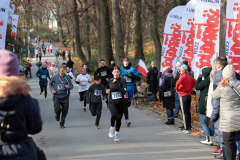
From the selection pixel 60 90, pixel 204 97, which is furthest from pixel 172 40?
pixel 204 97

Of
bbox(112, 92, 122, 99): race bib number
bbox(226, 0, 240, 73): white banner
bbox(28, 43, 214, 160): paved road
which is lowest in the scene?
bbox(28, 43, 214, 160): paved road

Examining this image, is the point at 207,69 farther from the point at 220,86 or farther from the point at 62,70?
the point at 62,70

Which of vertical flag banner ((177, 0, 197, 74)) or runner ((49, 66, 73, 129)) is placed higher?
vertical flag banner ((177, 0, 197, 74))

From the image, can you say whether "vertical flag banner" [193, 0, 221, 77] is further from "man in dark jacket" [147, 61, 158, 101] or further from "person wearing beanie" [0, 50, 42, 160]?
"person wearing beanie" [0, 50, 42, 160]

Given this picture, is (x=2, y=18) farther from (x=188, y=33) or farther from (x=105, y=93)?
(x=188, y=33)

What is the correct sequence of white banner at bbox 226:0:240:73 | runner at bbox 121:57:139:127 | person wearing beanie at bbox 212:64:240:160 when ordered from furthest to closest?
runner at bbox 121:57:139:127, white banner at bbox 226:0:240:73, person wearing beanie at bbox 212:64:240:160

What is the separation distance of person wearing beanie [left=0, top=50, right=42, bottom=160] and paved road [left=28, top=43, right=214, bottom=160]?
358 cm

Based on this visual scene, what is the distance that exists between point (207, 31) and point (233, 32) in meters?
1.93

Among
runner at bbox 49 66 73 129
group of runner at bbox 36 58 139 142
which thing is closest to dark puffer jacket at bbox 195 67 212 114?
group of runner at bbox 36 58 139 142

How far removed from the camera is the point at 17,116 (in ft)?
8.71

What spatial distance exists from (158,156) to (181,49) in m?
7.01

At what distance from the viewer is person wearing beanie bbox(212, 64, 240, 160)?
15.8ft

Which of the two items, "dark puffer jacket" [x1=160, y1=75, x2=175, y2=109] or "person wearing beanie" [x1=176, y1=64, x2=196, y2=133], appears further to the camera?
"dark puffer jacket" [x1=160, y1=75, x2=175, y2=109]

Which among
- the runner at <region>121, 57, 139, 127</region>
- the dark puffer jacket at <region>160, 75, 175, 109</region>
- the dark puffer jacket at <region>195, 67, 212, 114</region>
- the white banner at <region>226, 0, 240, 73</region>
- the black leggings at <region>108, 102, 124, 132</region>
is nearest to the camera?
the dark puffer jacket at <region>195, 67, 212, 114</region>
